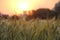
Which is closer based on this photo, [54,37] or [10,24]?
[54,37]

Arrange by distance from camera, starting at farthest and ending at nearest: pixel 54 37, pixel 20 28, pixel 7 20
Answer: pixel 7 20 → pixel 20 28 → pixel 54 37

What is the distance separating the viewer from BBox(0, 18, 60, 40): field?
3488 millimetres

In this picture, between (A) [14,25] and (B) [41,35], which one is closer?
(B) [41,35]

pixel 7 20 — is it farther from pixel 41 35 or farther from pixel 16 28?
pixel 41 35

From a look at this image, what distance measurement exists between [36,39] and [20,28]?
317 millimetres

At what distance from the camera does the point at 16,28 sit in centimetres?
373

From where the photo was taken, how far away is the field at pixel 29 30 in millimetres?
3488

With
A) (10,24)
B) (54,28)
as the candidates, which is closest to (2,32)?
(10,24)

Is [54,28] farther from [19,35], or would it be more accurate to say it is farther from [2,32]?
[2,32]

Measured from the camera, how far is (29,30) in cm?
363

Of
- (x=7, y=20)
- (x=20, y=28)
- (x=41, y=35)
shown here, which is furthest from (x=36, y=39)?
(x=7, y=20)

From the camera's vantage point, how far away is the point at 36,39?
137 inches

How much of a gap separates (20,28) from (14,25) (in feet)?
0.43

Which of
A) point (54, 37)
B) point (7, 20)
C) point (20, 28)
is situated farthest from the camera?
point (7, 20)
